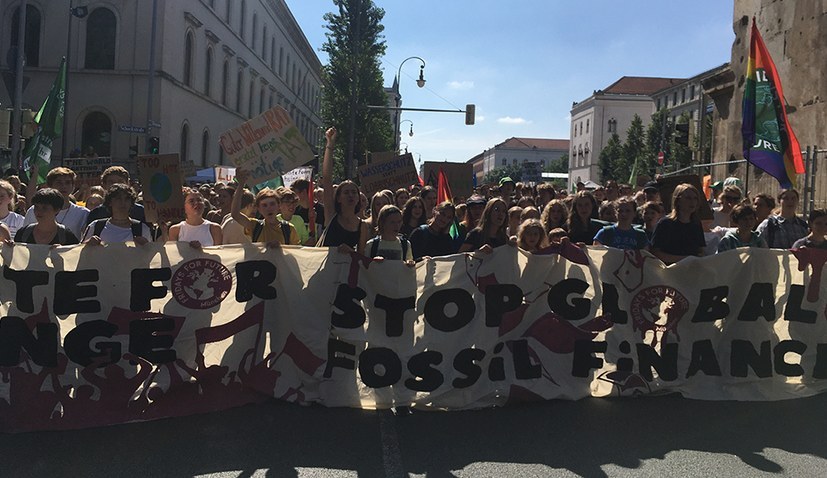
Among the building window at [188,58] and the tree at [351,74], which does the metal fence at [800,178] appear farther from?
the tree at [351,74]

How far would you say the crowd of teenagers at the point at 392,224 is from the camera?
5.90m

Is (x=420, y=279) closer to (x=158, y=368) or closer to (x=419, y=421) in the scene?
(x=419, y=421)

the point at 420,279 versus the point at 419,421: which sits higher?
the point at 420,279

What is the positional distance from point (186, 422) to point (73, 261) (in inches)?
52.8

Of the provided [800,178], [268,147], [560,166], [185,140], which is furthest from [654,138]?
[560,166]

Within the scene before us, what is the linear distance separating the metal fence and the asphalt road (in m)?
6.21

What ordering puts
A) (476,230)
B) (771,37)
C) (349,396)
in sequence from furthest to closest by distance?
(771,37) → (476,230) → (349,396)

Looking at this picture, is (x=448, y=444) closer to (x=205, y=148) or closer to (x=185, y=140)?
(x=185, y=140)

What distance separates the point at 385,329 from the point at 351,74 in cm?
4551

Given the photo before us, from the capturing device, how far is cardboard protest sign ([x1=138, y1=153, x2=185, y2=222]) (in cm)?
679

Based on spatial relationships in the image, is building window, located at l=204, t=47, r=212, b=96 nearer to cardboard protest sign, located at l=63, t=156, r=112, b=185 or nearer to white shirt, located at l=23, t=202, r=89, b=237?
cardboard protest sign, located at l=63, t=156, r=112, b=185

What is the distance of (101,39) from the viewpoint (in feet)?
114

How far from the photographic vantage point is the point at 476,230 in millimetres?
6828

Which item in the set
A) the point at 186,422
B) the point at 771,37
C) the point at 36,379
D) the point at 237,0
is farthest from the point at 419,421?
the point at 237,0
